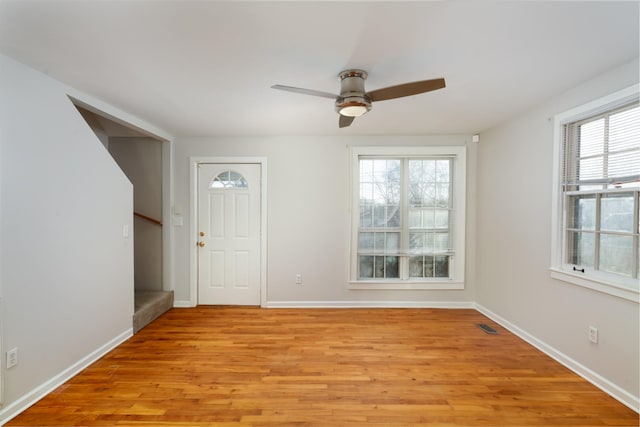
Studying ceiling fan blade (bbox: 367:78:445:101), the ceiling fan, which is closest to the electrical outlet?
the ceiling fan

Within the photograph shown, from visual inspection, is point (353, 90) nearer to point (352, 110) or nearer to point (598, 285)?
point (352, 110)

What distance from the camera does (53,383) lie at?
1924 millimetres

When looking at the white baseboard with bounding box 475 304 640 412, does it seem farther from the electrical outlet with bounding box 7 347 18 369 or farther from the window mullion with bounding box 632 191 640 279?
the electrical outlet with bounding box 7 347 18 369

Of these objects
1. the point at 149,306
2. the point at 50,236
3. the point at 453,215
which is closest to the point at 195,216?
the point at 149,306

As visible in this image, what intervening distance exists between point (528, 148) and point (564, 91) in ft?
1.92

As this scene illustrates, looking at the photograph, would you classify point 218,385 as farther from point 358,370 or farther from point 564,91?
point 564,91

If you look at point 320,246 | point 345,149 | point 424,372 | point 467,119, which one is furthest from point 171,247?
point 467,119

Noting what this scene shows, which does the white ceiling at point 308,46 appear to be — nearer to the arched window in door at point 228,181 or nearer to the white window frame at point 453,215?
the white window frame at point 453,215

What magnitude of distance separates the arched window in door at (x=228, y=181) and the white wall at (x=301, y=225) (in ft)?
0.91

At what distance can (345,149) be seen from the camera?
3.53 metres

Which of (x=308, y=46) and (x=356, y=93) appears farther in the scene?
(x=356, y=93)

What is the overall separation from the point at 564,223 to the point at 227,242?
3.77 metres

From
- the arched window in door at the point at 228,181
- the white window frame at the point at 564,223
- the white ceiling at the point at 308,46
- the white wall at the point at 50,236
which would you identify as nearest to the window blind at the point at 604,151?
the white window frame at the point at 564,223

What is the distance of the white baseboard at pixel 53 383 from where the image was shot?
1656mm
